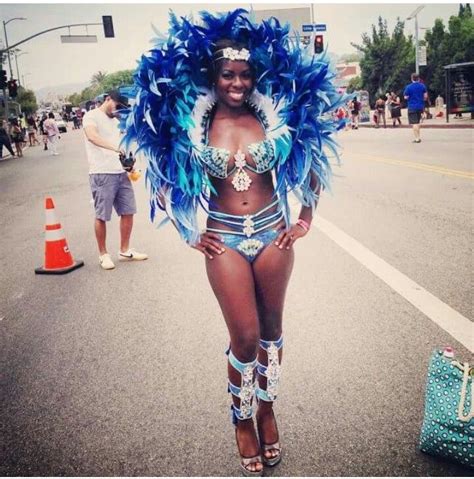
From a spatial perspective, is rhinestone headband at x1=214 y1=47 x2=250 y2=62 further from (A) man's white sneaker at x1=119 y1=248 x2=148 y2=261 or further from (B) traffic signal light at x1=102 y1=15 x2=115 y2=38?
(B) traffic signal light at x1=102 y1=15 x2=115 y2=38

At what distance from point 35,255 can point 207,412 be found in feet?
15.3

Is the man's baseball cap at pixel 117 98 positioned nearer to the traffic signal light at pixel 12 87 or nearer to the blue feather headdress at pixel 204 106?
the blue feather headdress at pixel 204 106

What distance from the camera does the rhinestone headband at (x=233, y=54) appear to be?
2.18 m

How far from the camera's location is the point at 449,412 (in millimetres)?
2264

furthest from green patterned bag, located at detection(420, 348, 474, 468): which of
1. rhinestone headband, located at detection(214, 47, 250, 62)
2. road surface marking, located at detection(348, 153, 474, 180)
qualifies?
road surface marking, located at detection(348, 153, 474, 180)

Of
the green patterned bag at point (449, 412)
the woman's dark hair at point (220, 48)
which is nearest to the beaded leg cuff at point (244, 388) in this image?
the green patterned bag at point (449, 412)

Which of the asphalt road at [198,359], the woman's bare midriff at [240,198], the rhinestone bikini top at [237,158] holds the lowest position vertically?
the asphalt road at [198,359]

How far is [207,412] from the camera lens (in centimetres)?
283

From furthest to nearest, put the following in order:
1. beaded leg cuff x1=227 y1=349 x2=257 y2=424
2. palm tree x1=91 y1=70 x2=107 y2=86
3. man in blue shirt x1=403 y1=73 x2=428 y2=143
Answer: palm tree x1=91 y1=70 x2=107 y2=86
man in blue shirt x1=403 y1=73 x2=428 y2=143
beaded leg cuff x1=227 y1=349 x2=257 y2=424

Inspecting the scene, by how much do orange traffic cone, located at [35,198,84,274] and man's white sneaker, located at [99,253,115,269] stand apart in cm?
35

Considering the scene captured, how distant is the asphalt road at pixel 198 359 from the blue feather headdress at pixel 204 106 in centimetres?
47

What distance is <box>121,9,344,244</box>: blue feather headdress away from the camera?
7.13ft

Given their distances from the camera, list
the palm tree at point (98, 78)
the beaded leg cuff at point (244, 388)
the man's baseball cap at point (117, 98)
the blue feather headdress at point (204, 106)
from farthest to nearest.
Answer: the palm tree at point (98, 78)
the man's baseball cap at point (117, 98)
the beaded leg cuff at point (244, 388)
the blue feather headdress at point (204, 106)

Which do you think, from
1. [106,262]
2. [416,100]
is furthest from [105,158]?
[416,100]
